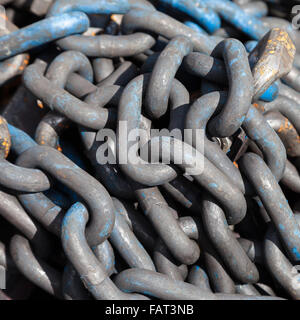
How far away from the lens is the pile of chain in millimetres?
1137

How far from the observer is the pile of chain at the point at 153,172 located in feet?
3.73

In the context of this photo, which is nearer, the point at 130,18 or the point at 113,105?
the point at 113,105

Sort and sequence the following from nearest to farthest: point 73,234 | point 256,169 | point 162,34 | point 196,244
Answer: point 73,234
point 256,169
point 196,244
point 162,34

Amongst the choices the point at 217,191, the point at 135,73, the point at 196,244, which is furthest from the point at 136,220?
the point at 135,73

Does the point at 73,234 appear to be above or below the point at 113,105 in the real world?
below

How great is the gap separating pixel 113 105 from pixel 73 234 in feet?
1.58

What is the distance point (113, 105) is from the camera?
4.40 ft

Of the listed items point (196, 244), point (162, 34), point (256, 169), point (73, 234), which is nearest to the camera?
point (73, 234)

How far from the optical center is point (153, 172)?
1139mm
